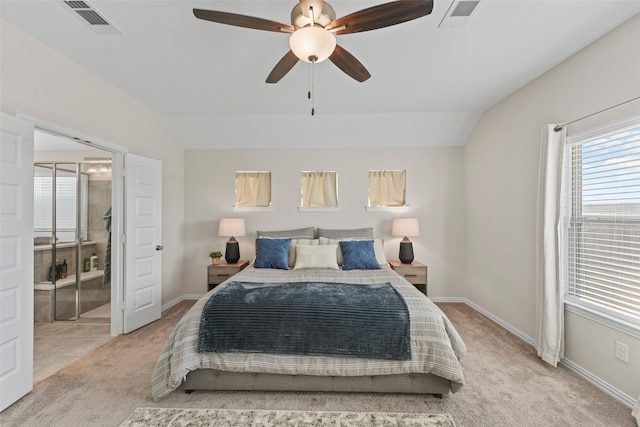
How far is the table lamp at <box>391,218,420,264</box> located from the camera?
3.92m

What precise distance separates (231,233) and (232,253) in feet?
0.97

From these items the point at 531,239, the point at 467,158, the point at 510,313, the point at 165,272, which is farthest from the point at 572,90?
the point at 165,272

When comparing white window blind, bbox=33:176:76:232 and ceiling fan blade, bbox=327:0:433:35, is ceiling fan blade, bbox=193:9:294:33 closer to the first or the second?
ceiling fan blade, bbox=327:0:433:35

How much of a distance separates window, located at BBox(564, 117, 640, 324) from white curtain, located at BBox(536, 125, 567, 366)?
4.0 inches

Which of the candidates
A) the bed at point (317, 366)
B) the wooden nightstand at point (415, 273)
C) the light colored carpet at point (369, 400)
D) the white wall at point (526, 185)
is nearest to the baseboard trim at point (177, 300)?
the light colored carpet at point (369, 400)

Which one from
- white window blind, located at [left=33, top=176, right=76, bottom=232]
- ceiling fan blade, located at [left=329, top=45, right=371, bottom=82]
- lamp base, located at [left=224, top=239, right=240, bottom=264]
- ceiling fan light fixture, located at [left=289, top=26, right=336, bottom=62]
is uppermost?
ceiling fan blade, located at [left=329, top=45, right=371, bottom=82]

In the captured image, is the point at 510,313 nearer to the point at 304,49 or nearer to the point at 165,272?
the point at 304,49

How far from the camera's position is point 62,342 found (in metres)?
2.94

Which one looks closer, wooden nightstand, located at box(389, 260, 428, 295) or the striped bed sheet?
the striped bed sheet

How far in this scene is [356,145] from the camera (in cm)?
429

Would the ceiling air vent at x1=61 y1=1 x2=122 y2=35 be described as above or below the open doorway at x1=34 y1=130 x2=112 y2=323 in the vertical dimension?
above

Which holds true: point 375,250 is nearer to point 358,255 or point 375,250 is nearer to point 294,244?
point 358,255

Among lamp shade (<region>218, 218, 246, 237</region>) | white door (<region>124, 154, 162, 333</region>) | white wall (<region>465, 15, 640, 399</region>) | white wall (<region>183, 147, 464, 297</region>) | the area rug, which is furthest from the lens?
white wall (<region>183, 147, 464, 297</region>)

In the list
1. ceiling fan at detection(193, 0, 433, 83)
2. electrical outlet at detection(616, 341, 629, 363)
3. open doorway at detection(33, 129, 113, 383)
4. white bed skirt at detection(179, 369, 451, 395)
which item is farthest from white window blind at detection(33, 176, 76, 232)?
electrical outlet at detection(616, 341, 629, 363)
